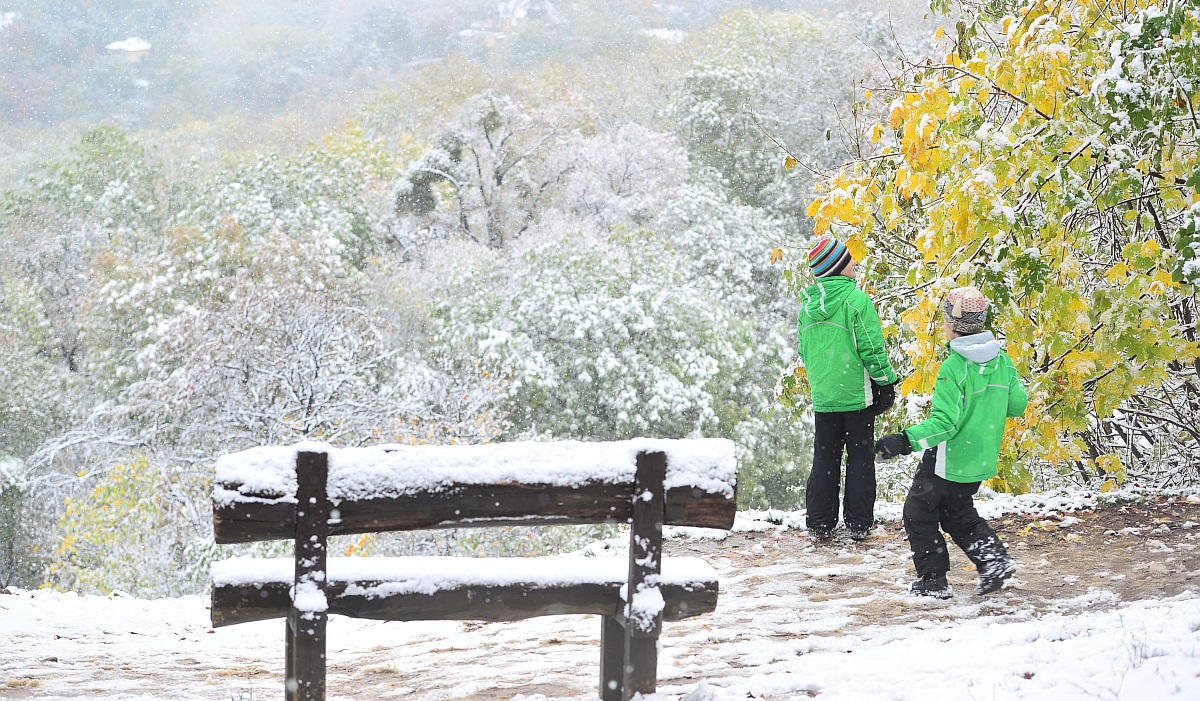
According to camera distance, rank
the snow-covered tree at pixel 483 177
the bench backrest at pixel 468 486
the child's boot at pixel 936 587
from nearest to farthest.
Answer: the bench backrest at pixel 468 486, the child's boot at pixel 936 587, the snow-covered tree at pixel 483 177

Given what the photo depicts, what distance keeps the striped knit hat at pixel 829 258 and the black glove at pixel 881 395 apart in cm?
68

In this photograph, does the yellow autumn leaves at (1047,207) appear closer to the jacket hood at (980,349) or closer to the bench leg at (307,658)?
the jacket hood at (980,349)

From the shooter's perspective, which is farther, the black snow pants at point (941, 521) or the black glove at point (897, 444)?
the black snow pants at point (941, 521)

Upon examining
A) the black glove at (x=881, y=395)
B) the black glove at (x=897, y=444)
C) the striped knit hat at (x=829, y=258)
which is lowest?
the black glove at (x=897, y=444)

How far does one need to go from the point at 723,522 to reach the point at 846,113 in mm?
30817

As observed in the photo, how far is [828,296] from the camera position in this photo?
5789 millimetres

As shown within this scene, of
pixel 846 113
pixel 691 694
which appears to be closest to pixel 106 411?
pixel 691 694

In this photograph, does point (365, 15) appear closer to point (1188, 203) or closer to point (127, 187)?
point (127, 187)

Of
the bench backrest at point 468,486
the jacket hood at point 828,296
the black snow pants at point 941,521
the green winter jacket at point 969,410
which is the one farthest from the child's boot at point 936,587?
the bench backrest at point 468,486

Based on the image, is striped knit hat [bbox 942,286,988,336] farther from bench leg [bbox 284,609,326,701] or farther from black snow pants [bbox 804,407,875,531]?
bench leg [bbox 284,609,326,701]

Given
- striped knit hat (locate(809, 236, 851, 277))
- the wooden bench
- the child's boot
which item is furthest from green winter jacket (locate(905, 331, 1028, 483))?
the wooden bench

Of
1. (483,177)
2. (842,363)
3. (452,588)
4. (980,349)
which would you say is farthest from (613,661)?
(483,177)

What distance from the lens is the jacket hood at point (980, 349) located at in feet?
15.5

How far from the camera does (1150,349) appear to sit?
17.5 feet
